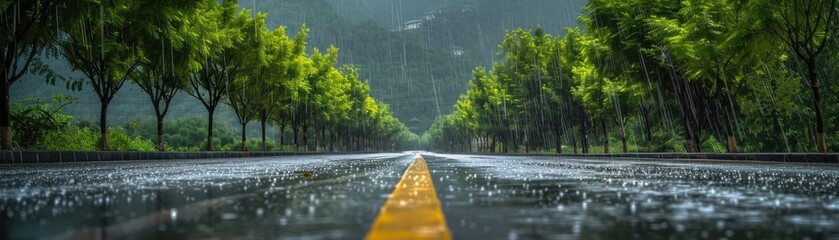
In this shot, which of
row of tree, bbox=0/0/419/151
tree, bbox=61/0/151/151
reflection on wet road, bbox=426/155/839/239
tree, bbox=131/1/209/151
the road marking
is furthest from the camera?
tree, bbox=61/0/151/151

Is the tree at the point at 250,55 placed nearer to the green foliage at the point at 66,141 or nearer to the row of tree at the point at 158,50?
the row of tree at the point at 158,50

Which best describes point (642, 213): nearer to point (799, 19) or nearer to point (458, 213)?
point (458, 213)

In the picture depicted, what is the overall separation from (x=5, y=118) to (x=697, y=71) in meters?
23.5

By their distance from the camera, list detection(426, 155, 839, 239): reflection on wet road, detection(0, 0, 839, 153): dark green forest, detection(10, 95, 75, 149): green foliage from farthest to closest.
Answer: detection(10, 95, 75, 149): green foliage → detection(0, 0, 839, 153): dark green forest → detection(426, 155, 839, 239): reflection on wet road

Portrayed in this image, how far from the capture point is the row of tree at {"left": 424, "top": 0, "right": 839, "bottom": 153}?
76.5ft

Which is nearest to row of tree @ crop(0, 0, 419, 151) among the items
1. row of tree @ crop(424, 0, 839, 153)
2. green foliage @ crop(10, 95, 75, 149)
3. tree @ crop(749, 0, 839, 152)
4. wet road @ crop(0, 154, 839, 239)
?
green foliage @ crop(10, 95, 75, 149)

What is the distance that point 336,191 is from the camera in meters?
7.16

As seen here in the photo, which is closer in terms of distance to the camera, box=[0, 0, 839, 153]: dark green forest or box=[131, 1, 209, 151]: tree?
box=[0, 0, 839, 153]: dark green forest

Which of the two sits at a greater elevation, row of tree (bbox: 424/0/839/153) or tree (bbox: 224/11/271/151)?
tree (bbox: 224/11/271/151)

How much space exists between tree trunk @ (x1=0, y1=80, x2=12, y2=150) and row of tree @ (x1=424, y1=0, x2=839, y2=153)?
2124cm

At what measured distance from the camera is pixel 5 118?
837 inches

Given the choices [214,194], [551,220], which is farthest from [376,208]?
[214,194]

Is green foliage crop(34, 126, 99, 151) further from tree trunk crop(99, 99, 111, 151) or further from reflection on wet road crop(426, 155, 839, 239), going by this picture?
reflection on wet road crop(426, 155, 839, 239)

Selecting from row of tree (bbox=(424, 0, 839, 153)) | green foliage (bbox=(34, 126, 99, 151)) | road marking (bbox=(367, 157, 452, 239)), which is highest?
row of tree (bbox=(424, 0, 839, 153))
